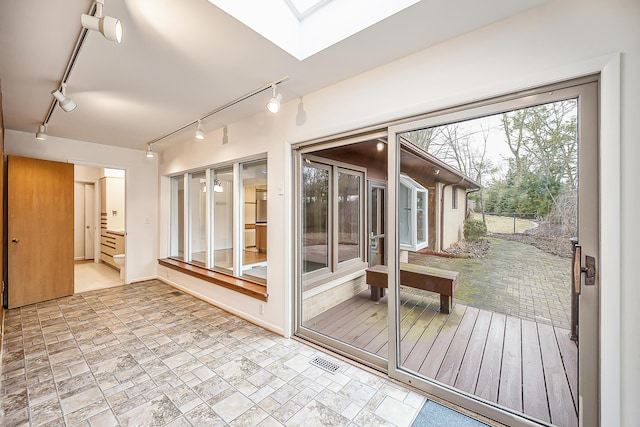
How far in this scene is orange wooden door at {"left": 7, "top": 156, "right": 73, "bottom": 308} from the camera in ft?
12.2

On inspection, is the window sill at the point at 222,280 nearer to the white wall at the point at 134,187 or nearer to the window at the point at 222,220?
the window at the point at 222,220

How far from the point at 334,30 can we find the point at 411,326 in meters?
2.54

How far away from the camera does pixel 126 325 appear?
316cm

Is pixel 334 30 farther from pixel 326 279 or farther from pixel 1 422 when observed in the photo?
pixel 1 422

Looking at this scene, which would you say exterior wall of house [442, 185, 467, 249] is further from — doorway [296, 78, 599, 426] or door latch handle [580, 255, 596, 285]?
door latch handle [580, 255, 596, 285]

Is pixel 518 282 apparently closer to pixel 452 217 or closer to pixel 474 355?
pixel 452 217

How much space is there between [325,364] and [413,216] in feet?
5.11

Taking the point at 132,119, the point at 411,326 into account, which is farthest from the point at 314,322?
the point at 132,119

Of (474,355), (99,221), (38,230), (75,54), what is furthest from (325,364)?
(99,221)

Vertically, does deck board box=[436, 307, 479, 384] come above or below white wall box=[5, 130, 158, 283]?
below

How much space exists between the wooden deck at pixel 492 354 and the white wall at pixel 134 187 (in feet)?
14.8

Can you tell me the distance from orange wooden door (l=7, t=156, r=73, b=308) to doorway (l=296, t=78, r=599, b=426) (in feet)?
13.4

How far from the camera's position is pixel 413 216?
2322 millimetres

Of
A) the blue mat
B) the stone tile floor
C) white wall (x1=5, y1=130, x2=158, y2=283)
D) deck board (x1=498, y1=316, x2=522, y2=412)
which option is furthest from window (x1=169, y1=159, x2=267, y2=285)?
deck board (x1=498, y1=316, x2=522, y2=412)
